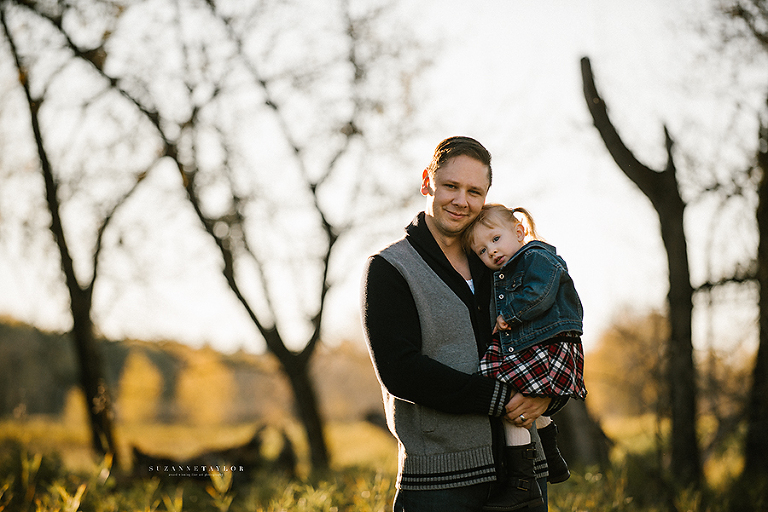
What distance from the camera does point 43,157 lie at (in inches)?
288

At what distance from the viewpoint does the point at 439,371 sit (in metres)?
1.96

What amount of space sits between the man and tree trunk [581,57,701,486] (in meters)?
2.80

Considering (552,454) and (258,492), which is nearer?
(552,454)

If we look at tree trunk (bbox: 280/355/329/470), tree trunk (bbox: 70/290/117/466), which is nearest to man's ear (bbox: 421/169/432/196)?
tree trunk (bbox: 280/355/329/470)

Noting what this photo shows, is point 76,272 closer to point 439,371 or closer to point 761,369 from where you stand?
point 439,371

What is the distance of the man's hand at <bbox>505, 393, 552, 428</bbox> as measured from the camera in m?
2.06

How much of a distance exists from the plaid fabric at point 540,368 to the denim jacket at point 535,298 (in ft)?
0.12

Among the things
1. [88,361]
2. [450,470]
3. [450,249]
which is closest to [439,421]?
[450,470]

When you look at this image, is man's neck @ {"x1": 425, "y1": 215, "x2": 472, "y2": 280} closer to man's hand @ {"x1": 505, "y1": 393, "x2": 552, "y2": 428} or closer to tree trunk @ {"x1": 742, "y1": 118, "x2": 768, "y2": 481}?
man's hand @ {"x1": 505, "y1": 393, "x2": 552, "y2": 428}

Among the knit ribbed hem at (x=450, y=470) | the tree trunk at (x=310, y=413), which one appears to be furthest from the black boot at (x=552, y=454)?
the tree trunk at (x=310, y=413)

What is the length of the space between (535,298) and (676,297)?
3434mm

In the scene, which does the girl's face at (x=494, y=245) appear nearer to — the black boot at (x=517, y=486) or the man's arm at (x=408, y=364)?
the man's arm at (x=408, y=364)

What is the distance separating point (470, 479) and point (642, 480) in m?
4.64

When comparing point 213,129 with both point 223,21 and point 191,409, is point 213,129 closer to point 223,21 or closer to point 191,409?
point 223,21
